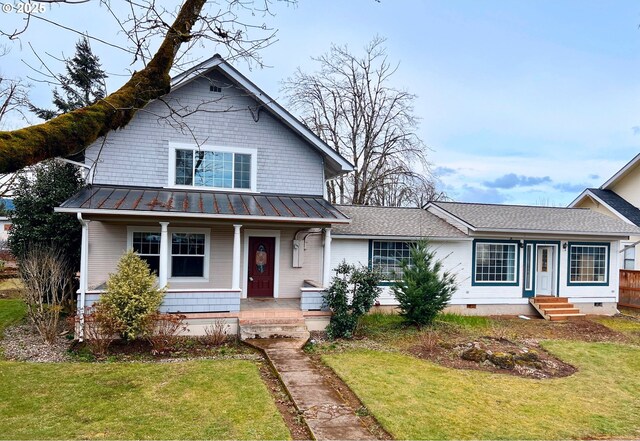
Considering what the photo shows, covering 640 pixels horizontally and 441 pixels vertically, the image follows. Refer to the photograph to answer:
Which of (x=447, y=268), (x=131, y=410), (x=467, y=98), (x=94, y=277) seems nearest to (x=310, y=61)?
(x=467, y=98)

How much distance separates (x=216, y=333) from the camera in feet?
35.8

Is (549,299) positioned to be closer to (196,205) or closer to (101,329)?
(196,205)

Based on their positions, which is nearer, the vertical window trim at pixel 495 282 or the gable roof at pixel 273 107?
the gable roof at pixel 273 107

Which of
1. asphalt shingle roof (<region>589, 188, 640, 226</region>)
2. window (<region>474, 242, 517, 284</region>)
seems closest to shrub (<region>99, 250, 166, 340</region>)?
window (<region>474, 242, 517, 284</region>)

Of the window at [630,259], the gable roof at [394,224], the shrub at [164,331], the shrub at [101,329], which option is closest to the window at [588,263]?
the window at [630,259]

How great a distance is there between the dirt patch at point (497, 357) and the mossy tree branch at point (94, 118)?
327 inches

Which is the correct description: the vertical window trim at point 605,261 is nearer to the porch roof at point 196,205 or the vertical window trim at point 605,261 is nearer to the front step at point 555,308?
the front step at point 555,308

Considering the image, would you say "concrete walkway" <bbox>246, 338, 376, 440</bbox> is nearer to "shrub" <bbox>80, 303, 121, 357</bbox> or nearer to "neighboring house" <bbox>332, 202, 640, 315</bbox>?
"shrub" <bbox>80, 303, 121, 357</bbox>

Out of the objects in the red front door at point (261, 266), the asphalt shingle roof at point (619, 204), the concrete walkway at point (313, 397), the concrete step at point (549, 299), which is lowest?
the concrete walkway at point (313, 397)

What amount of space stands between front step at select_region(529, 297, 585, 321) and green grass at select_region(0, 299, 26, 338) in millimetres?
17694

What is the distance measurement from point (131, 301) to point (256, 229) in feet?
16.0

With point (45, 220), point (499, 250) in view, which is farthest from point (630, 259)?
point (45, 220)

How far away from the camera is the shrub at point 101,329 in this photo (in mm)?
9789

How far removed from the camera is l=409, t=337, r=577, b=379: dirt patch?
9461mm
